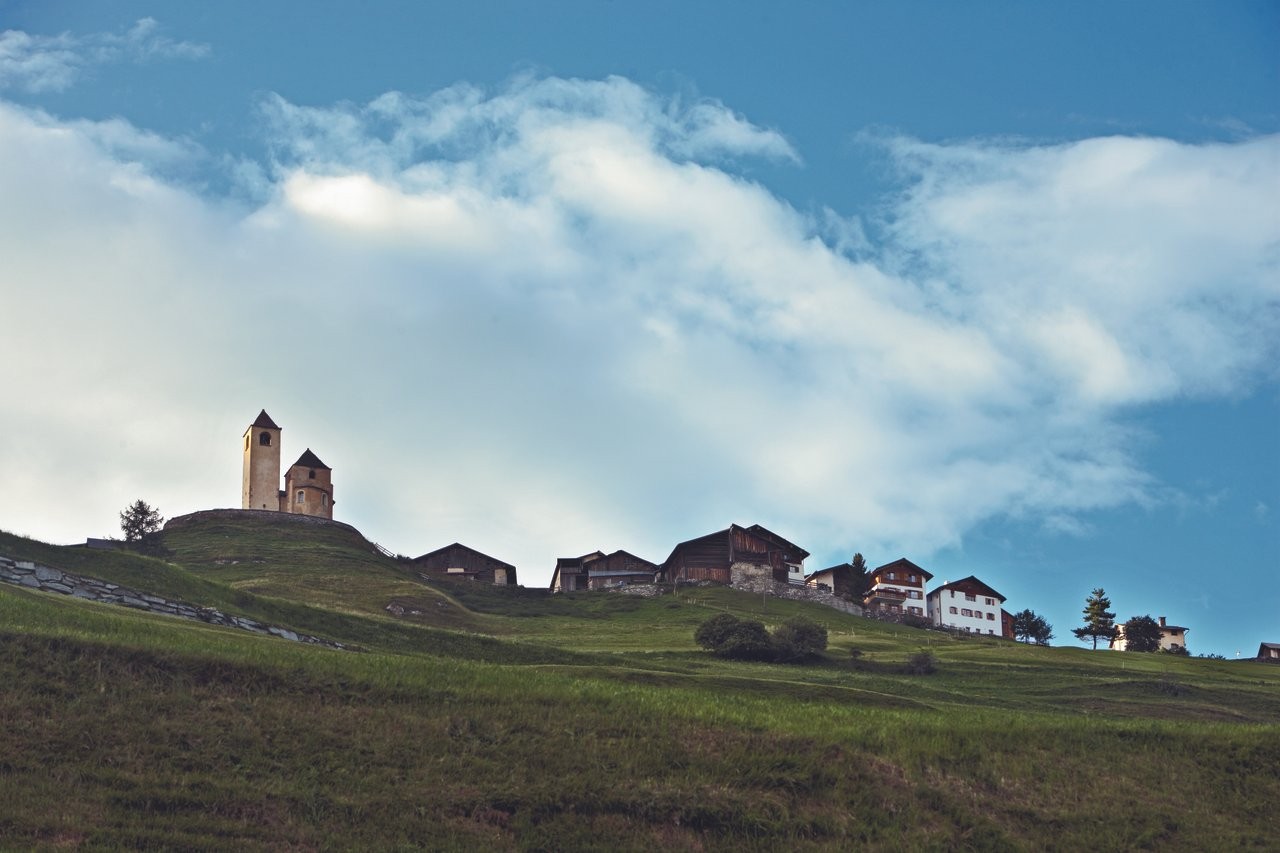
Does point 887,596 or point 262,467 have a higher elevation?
point 262,467

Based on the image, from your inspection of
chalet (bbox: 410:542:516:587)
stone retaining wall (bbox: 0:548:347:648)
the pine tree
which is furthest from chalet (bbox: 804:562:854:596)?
stone retaining wall (bbox: 0:548:347:648)

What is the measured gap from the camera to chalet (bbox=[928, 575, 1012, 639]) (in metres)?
122

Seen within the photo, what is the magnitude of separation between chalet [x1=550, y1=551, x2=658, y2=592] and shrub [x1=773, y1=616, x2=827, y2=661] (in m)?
46.6

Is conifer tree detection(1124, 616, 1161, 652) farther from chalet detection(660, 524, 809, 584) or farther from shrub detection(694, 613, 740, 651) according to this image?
A: shrub detection(694, 613, 740, 651)

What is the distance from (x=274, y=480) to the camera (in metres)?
120

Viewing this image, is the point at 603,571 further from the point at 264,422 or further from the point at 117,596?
the point at 117,596

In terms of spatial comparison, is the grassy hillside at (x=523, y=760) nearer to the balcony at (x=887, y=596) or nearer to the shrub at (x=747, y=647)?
→ the shrub at (x=747, y=647)

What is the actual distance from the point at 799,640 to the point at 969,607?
5671 centimetres

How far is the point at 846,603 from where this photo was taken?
11525 cm

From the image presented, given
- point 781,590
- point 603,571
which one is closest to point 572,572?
point 603,571

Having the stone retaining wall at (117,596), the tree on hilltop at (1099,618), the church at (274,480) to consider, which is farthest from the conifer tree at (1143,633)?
the stone retaining wall at (117,596)

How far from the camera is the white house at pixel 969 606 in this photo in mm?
122125

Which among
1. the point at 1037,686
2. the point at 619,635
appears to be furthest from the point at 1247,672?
the point at 619,635

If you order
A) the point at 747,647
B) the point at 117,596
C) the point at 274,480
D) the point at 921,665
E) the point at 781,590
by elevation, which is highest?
the point at 274,480
